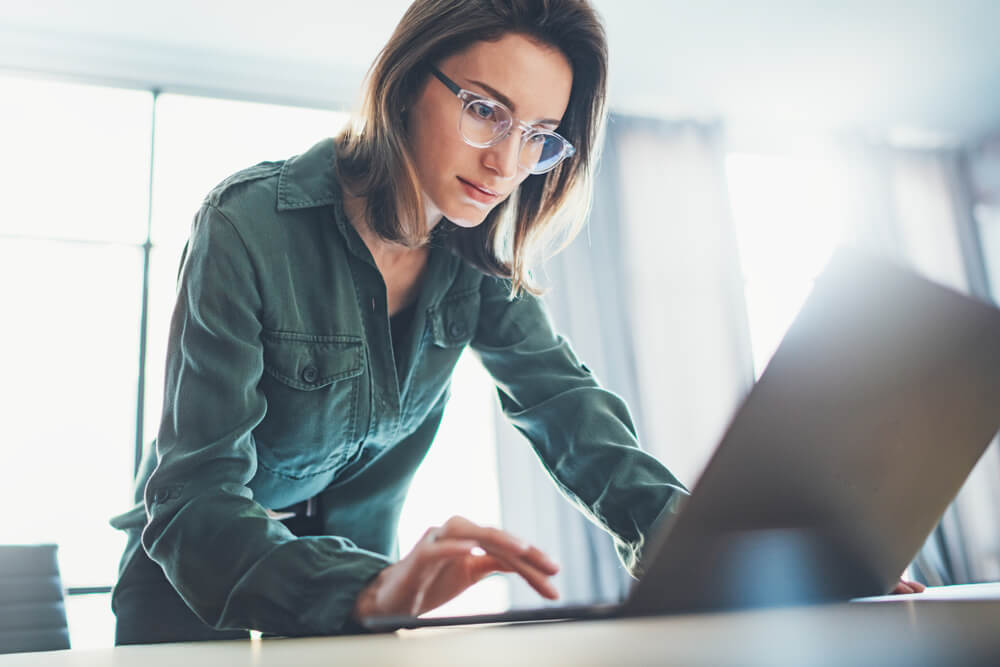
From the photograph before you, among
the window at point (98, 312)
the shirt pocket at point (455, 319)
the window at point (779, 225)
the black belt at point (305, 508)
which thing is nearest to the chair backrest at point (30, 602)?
the black belt at point (305, 508)

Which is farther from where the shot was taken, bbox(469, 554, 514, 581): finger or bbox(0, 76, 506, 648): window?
bbox(0, 76, 506, 648): window

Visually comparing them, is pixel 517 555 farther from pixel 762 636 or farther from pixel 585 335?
pixel 585 335

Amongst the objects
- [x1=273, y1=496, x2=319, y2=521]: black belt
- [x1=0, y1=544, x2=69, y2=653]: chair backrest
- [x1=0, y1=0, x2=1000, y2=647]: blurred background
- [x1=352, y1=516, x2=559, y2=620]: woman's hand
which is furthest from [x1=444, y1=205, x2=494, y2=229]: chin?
[x1=0, y1=0, x2=1000, y2=647]: blurred background

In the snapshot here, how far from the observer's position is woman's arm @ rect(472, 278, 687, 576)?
0.98 metres

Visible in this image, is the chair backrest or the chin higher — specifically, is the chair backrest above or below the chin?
below

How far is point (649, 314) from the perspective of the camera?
12.4ft

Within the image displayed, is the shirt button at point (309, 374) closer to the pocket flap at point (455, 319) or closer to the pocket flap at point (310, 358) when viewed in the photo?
the pocket flap at point (310, 358)

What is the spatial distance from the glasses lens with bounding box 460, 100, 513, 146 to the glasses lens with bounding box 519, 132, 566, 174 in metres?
0.05

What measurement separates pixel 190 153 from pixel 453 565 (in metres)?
3.30

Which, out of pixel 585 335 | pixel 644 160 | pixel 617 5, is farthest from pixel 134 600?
pixel 644 160

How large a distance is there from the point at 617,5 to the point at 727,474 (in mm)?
3184

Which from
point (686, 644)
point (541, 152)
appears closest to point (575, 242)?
point (541, 152)

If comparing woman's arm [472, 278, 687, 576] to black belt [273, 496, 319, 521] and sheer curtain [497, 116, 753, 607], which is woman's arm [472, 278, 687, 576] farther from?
sheer curtain [497, 116, 753, 607]

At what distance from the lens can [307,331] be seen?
3.20 ft
